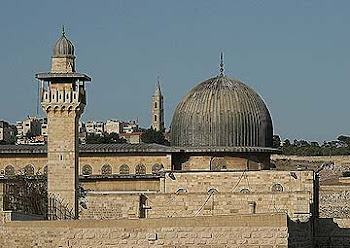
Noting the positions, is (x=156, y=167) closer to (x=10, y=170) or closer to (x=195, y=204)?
(x=10, y=170)

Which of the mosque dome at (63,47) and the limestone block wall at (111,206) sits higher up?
the mosque dome at (63,47)

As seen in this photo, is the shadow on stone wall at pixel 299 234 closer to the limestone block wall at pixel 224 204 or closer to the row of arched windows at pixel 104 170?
the limestone block wall at pixel 224 204

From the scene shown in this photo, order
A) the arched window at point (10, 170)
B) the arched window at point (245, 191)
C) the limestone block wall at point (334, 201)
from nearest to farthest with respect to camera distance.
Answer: the arched window at point (245, 191)
the arched window at point (10, 170)
the limestone block wall at point (334, 201)

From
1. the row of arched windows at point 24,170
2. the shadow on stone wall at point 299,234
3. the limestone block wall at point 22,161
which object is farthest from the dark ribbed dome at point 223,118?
the row of arched windows at point 24,170

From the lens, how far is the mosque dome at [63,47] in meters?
25.4

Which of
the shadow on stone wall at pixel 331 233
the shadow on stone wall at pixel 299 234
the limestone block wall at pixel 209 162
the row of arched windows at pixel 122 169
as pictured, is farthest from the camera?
the row of arched windows at pixel 122 169

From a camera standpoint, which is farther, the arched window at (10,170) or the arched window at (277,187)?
the arched window at (10,170)

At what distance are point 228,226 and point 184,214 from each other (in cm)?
530

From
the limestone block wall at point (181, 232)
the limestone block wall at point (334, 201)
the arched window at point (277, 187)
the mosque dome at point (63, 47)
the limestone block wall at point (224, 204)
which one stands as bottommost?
the limestone block wall at point (334, 201)

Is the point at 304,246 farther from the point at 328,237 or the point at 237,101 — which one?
the point at 237,101

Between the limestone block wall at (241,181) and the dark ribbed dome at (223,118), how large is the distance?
205 cm

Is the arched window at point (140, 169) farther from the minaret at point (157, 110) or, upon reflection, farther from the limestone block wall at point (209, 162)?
the minaret at point (157, 110)

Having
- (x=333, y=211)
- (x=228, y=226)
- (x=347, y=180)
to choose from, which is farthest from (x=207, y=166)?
(x=347, y=180)

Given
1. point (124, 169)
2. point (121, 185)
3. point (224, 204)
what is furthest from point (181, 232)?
point (124, 169)
